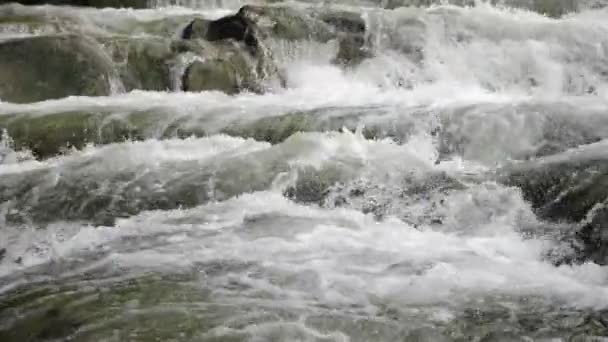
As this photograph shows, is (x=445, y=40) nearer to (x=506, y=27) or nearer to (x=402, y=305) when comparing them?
(x=506, y=27)

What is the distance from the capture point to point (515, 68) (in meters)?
9.74

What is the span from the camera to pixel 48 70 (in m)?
8.06

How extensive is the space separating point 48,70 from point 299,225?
4495mm

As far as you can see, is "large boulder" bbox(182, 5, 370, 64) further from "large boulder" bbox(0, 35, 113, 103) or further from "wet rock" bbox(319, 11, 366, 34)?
"large boulder" bbox(0, 35, 113, 103)

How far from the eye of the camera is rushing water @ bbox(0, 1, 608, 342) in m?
3.27

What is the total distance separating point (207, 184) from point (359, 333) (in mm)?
2389

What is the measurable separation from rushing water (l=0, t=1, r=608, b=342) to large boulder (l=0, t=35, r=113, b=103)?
28cm

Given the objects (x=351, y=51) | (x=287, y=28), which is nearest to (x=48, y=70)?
(x=287, y=28)

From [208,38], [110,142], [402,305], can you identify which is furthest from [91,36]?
[402,305]

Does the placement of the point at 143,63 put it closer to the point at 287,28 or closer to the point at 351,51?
the point at 287,28

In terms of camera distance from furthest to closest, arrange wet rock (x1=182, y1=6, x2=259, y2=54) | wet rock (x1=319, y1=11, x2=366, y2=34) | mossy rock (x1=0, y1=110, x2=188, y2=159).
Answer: wet rock (x1=319, y1=11, x2=366, y2=34), wet rock (x1=182, y1=6, x2=259, y2=54), mossy rock (x1=0, y1=110, x2=188, y2=159)

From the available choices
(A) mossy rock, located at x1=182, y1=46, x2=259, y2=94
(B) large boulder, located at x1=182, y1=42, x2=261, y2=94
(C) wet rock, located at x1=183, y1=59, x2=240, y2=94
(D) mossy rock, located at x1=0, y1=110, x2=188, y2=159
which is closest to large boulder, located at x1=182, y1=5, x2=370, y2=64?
(B) large boulder, located at x1=182, y1=42, x2=261, y2=94

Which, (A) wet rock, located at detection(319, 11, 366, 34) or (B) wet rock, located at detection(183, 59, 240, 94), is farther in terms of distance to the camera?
(A) wet rock, located at detection(319, 11, 366, 34)

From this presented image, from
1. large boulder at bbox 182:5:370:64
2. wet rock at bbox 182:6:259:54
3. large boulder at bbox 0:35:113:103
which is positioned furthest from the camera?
large boulder at bbox 182:5:370:64
